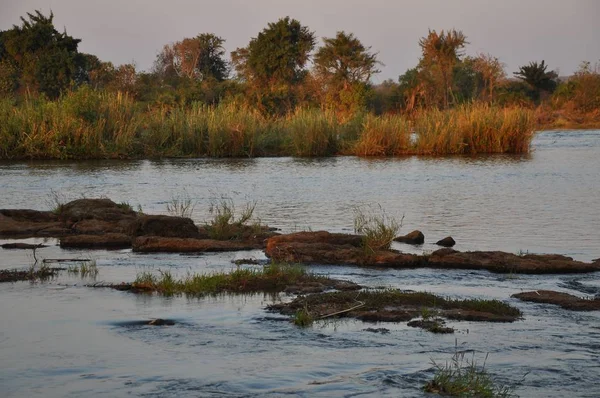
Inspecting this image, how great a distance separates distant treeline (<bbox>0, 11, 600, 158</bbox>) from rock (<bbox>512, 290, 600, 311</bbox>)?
25050 millimetres

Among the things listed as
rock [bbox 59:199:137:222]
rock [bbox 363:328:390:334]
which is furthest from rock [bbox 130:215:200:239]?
rock [bbox 363:328:390:334]

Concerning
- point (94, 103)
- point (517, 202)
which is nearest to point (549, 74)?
point (94, 103)

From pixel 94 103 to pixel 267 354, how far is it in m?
26.6

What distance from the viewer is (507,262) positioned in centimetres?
1001

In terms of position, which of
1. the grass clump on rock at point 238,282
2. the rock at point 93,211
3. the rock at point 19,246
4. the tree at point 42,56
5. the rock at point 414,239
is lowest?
A: the grass clump on rock at point 238,282

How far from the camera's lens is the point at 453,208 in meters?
16.8

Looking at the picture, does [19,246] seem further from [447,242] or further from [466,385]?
[466,385]

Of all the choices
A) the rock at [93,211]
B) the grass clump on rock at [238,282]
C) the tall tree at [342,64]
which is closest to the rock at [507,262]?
the grass clump on rock at [238,282]

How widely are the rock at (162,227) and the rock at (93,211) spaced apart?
151cm

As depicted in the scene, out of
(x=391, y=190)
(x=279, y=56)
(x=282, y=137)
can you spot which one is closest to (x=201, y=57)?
(x=279, y=56)

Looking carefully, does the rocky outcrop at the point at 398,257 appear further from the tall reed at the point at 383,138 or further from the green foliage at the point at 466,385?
the tall reed at the point at 383,138

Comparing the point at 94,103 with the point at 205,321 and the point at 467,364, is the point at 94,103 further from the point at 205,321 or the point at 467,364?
the point at 467,364

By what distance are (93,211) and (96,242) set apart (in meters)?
1.78

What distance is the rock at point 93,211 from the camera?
44.6ft
